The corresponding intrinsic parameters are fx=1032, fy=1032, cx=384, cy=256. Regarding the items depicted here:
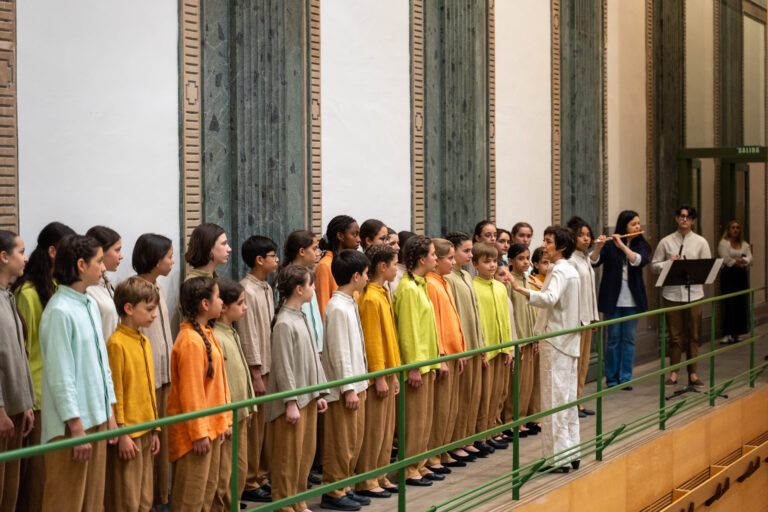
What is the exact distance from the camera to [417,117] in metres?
10.4

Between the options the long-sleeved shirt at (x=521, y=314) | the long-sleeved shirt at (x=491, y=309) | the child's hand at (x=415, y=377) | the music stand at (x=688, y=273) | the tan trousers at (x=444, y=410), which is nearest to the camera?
the child's hand at (x=415, y=377)

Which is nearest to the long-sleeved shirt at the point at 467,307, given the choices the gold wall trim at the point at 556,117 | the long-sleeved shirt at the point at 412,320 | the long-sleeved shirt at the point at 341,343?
the long-sleeved shirt at the point at 412,320

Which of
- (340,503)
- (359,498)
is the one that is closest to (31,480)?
(340,503)

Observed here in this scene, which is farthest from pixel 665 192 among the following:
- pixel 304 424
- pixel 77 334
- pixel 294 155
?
pixel 77 334

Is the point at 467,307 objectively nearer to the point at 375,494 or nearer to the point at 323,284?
the point at 323,284

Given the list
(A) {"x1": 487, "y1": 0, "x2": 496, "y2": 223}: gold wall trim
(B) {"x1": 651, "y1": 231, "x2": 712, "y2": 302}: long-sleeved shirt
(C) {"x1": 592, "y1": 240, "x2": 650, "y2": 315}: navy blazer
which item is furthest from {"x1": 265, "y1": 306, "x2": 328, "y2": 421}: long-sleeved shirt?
(B) {"x1": 651, "y1": 231, "x2": 712, "y2": 302}: long-sleeved shirt

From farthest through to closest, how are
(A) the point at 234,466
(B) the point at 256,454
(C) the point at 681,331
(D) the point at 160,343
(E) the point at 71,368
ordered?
(C) the point at 681,331 → (B) the point at 256,454 → (D) the point at 160,343 → (E) the point at 71,368 → (A) the point at 234,466

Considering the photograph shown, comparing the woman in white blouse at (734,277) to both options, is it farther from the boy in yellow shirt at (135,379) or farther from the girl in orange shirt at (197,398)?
the boy in yellow shirt at (135,379)

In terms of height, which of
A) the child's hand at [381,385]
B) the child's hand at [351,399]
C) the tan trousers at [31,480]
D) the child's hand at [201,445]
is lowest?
the tan trousers at [31,480]

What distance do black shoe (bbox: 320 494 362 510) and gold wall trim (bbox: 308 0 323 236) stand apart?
3.08 m

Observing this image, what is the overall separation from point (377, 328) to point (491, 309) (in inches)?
71.6

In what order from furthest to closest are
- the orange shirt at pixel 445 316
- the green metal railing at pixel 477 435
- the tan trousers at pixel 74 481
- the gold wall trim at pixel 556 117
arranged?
1. the gold wall trim at pixel 556 117
2. the orange shirt at pixel 445 316
3. the tan trousers at pixel 74 481
4. the green metal railing at pixel 477 435

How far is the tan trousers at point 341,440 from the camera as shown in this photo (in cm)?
656

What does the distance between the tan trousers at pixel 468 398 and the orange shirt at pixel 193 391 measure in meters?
2.54
